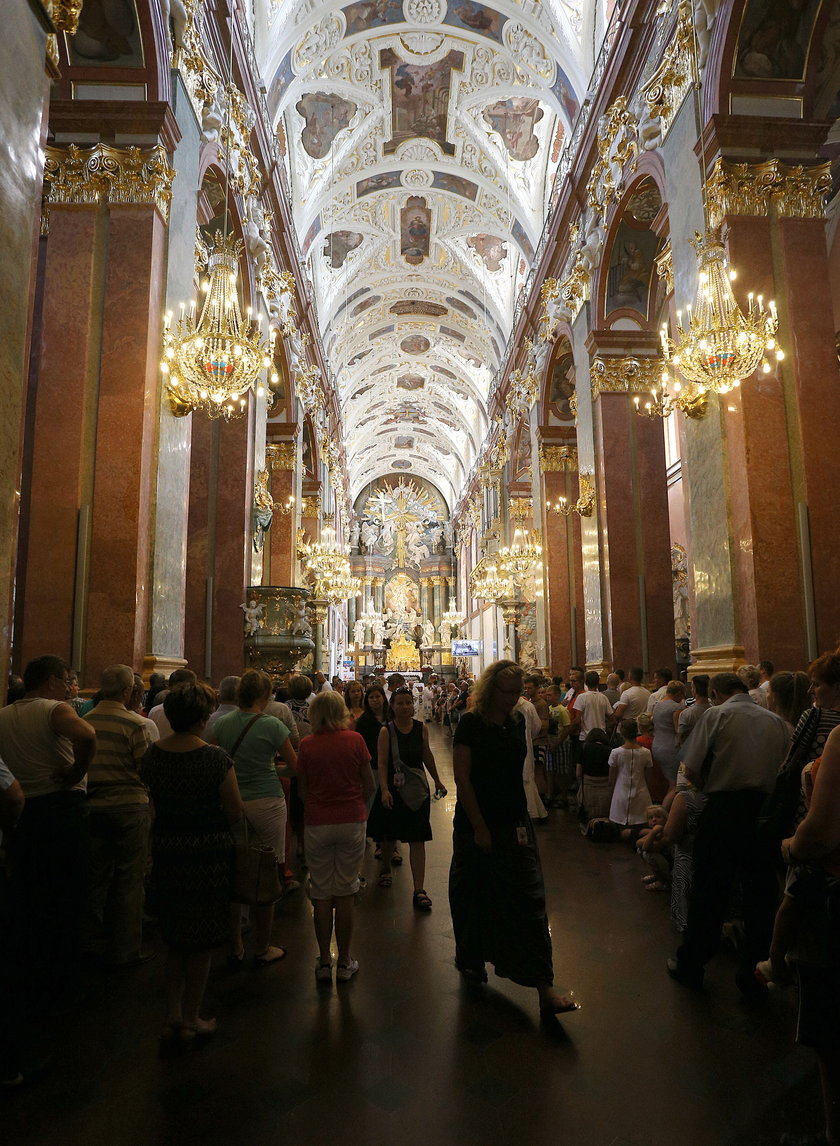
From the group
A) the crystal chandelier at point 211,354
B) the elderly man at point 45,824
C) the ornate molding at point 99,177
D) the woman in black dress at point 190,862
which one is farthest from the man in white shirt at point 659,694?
the ornate molding at point 99,177

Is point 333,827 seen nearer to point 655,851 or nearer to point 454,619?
point 655,851

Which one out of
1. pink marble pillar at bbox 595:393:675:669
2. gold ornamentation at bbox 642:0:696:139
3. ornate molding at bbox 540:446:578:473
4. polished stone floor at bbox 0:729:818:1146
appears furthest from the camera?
ornate molding at bbox 540:446:578:473

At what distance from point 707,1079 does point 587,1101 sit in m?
A: 0.48

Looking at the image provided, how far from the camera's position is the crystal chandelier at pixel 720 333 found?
6.45 m

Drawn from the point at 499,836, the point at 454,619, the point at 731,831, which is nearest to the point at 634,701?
the point at 731,831

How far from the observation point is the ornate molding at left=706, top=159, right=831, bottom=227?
7.29m

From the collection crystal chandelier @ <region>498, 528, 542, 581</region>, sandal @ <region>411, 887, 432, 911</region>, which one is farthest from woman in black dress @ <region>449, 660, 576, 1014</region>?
crystal chandelier @ <region>498, 528, 542, 581</region>

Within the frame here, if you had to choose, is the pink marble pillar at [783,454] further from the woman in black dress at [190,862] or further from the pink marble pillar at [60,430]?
the pink marble pillar at [60,430]

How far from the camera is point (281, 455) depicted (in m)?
15.0

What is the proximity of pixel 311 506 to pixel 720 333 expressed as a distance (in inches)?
589

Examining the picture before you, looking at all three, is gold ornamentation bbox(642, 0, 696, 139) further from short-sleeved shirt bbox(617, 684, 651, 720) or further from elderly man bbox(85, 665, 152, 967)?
elderly man bbox(85, 665, 152, 967)

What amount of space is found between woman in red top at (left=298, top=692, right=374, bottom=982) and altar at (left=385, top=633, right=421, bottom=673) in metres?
38.8

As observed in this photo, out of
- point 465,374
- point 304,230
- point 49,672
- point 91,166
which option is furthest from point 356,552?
point 49,672

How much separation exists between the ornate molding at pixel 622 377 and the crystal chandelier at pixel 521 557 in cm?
424
